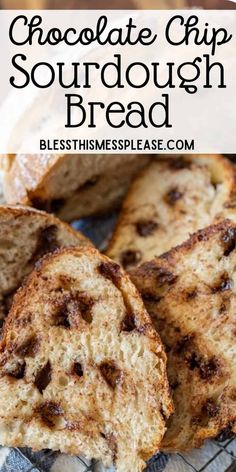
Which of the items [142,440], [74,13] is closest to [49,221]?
[142,440]

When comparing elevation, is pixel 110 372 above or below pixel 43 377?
above

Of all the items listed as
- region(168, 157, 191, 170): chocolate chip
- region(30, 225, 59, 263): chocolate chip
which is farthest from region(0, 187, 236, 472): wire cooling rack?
region(168, 157, 191, 170): chocolate chip

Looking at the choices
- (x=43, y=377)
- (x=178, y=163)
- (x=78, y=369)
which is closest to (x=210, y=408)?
(x=78, y=369)

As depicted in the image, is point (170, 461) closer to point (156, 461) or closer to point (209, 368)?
point (156, 461)

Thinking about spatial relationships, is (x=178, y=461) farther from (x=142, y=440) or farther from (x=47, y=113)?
(x=47, y=113)

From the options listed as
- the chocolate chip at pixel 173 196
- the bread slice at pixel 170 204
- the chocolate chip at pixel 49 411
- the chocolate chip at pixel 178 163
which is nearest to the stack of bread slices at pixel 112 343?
the chocolate chip at pixel 49 411

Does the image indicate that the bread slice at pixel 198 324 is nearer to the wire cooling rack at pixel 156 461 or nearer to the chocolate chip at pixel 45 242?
the wire cooling rack at pixel 156 461
